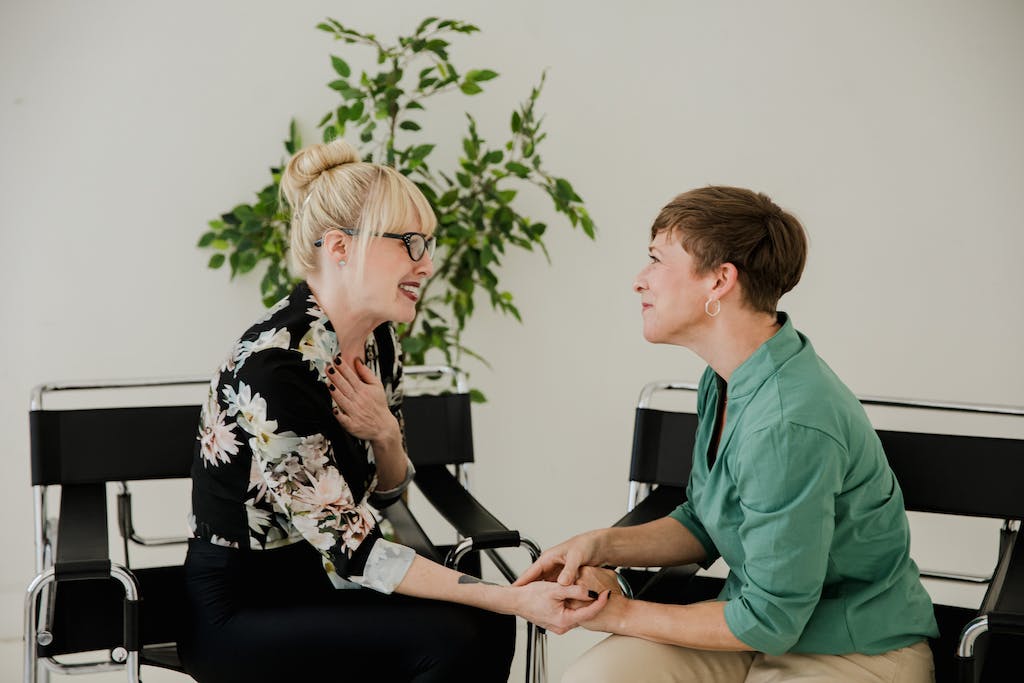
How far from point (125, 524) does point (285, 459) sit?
84 cm

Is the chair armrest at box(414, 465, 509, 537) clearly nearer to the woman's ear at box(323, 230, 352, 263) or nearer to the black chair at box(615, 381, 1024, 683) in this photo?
the black chair at box(615, 381, 1024, 683)

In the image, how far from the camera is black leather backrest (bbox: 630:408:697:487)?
2.16 m

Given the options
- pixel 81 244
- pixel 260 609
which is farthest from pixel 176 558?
pixel 260 609

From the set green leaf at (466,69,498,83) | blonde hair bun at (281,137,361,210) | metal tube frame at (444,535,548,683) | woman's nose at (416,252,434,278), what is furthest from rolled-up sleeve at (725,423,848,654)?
green leaf at (466,69,498,83)

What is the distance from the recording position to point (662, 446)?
2186 mm

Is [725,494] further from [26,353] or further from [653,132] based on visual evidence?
[26,353]

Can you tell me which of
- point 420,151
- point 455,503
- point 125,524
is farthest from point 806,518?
point 125,524

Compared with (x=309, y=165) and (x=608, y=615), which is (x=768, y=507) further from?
(x=309, y=165)

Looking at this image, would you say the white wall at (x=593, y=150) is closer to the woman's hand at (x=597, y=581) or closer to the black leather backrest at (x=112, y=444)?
the black leather backrest at (x=112, y=444)

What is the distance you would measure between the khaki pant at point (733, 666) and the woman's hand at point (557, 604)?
70mm

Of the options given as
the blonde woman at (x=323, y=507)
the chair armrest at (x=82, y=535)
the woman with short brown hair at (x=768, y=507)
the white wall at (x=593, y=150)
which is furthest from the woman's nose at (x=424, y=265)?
the white wall at (x=593, y=150)

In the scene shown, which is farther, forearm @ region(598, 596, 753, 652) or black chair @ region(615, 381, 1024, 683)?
black chair @ region(615, 381, 1024, 683)

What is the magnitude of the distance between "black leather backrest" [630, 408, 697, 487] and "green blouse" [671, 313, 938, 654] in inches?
19.0

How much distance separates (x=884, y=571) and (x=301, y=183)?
1.16m
